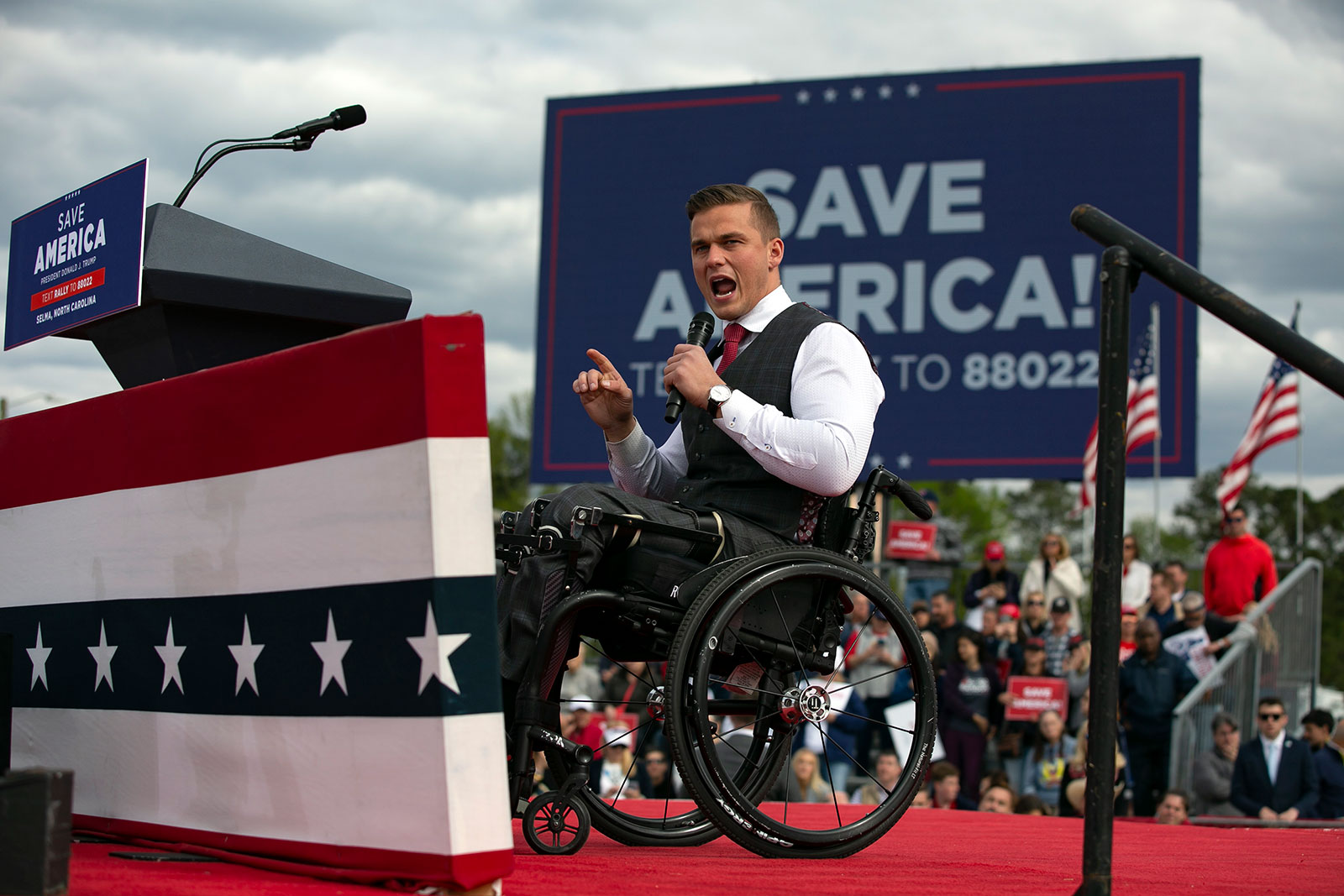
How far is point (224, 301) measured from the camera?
100 inches

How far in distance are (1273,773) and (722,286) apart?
5.45 meters

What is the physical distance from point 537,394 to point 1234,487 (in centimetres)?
674

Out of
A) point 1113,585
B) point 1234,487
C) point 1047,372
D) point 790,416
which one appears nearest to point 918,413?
point 1047,372

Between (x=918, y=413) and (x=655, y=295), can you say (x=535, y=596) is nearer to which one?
(x=918, y=413)

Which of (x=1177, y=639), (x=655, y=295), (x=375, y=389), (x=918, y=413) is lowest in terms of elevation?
(x=1177, y=639)

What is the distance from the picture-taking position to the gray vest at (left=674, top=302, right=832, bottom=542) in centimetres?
281

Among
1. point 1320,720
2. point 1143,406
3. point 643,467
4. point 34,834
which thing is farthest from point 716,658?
point 1143,406

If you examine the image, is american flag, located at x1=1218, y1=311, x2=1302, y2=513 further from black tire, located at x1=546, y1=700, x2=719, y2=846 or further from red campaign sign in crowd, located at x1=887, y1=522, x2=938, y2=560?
black tire, located at x1=546, y1=700, x2=719, y2=846

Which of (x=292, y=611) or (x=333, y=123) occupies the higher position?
(x=333, y=123)

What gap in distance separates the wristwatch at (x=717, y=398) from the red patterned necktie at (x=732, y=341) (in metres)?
0.36

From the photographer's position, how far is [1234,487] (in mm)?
11320

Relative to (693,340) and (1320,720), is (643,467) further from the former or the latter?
(1320,720)

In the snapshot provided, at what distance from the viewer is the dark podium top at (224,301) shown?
8.16 feet

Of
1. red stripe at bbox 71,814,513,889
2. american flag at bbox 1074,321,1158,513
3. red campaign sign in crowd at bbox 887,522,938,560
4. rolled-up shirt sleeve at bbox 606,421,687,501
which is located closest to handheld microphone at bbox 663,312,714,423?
rolled-up shirt sleeve at bbox 606,421,687,501
